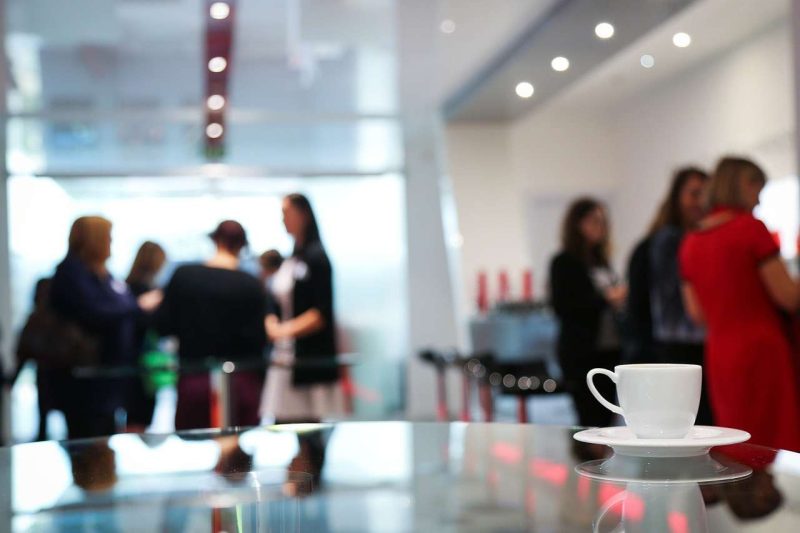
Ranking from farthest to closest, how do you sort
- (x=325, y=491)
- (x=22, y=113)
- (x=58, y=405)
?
1. (x=22, y=113)
2. (x=58, y=405)
3. (x=325, y=491)

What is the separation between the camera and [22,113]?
322 inches

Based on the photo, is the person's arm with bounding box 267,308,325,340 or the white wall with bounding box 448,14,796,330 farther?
the white wall with bounding box 448,14,796,330

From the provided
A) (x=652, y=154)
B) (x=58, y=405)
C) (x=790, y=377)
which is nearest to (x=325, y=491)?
(x=790, y=377)

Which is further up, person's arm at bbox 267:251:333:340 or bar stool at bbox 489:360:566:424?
person's arm at bbox 267:251:333:340

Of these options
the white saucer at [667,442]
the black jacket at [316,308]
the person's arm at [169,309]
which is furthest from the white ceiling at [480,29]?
the white saucer at [667,442]

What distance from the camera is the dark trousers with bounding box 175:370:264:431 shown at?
427 centimetres

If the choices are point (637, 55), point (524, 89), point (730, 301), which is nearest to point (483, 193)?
point (524, 89)

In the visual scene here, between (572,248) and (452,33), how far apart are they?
2105mm

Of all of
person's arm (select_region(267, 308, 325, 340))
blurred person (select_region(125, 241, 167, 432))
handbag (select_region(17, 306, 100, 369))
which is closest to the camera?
person's arm (select_region(267, 308, 325, 340))

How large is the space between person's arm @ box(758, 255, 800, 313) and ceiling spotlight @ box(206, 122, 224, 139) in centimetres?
607

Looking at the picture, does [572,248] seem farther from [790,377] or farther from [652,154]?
[652,154]

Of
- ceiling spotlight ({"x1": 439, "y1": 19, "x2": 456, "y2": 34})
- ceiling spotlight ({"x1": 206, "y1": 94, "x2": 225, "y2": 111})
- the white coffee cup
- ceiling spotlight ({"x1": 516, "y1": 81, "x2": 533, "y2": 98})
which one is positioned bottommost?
the white coffee cup

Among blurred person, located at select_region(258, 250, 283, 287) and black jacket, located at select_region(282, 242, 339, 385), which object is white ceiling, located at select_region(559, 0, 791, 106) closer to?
black jacket, located at select_region(282, 242, 339, 385)

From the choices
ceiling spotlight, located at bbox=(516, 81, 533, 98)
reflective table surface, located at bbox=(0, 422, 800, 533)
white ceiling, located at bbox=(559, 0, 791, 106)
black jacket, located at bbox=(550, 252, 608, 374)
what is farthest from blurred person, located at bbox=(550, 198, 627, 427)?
reflective table surface, located at bbox=(0, 422, 800, 533)
